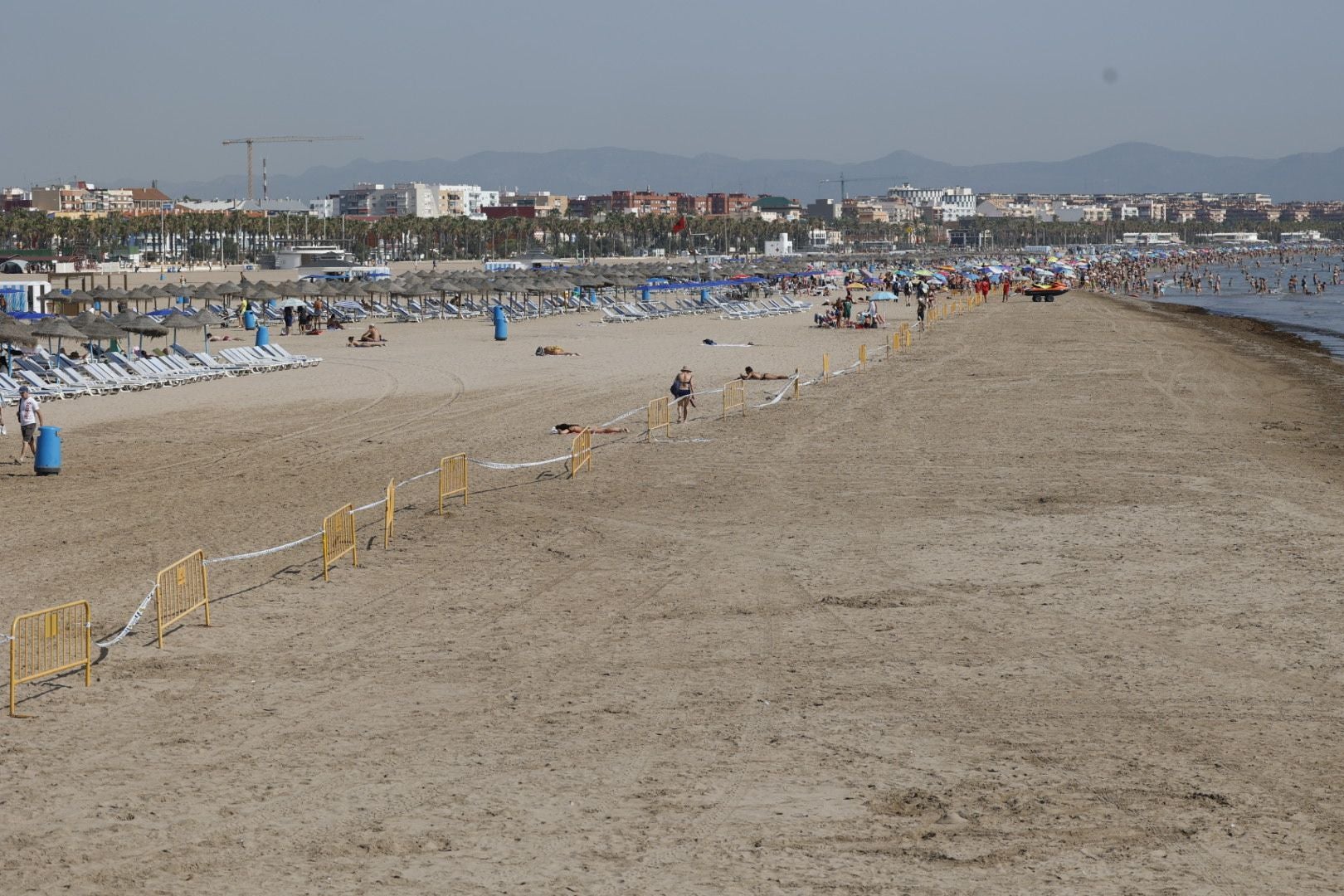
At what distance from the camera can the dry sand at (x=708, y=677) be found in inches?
262

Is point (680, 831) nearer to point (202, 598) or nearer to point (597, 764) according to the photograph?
point (597, 764)

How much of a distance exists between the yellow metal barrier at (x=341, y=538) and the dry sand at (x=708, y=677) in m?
0.21

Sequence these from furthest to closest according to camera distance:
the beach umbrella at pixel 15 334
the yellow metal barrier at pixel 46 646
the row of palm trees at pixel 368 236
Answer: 1. the row of palm trees at pixel 368 236
2. the beach umbrella at pixel 15 334
3. the yellow metal barrier at pixel 46 646

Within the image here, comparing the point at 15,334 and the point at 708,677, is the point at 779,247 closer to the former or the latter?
the point at 15,334

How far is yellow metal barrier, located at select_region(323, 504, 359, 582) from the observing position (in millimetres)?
12585

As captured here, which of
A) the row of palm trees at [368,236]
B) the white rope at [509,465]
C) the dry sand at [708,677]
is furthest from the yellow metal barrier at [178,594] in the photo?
the row of palm trees at [368,236]

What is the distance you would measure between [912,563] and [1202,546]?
271 cm

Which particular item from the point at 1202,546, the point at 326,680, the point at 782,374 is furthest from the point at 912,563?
the point at 782,374

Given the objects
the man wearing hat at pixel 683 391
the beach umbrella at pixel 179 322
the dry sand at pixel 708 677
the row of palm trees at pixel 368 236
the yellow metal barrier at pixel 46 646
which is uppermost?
the row of palm trees at pixel 368 236

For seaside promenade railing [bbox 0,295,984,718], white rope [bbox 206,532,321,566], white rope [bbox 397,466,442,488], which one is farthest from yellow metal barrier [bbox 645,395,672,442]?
white rope [bbox 206,532,321,566]

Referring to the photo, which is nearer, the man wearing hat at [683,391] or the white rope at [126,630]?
the white rope at [126,630]

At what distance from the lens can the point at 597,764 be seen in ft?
25.5

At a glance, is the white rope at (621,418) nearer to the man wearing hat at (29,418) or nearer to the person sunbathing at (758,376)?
the person sunbathing at (758,376)

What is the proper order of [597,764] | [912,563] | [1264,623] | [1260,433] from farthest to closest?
[1260,433] → [912,563] → [1264,623] → [597,764]
